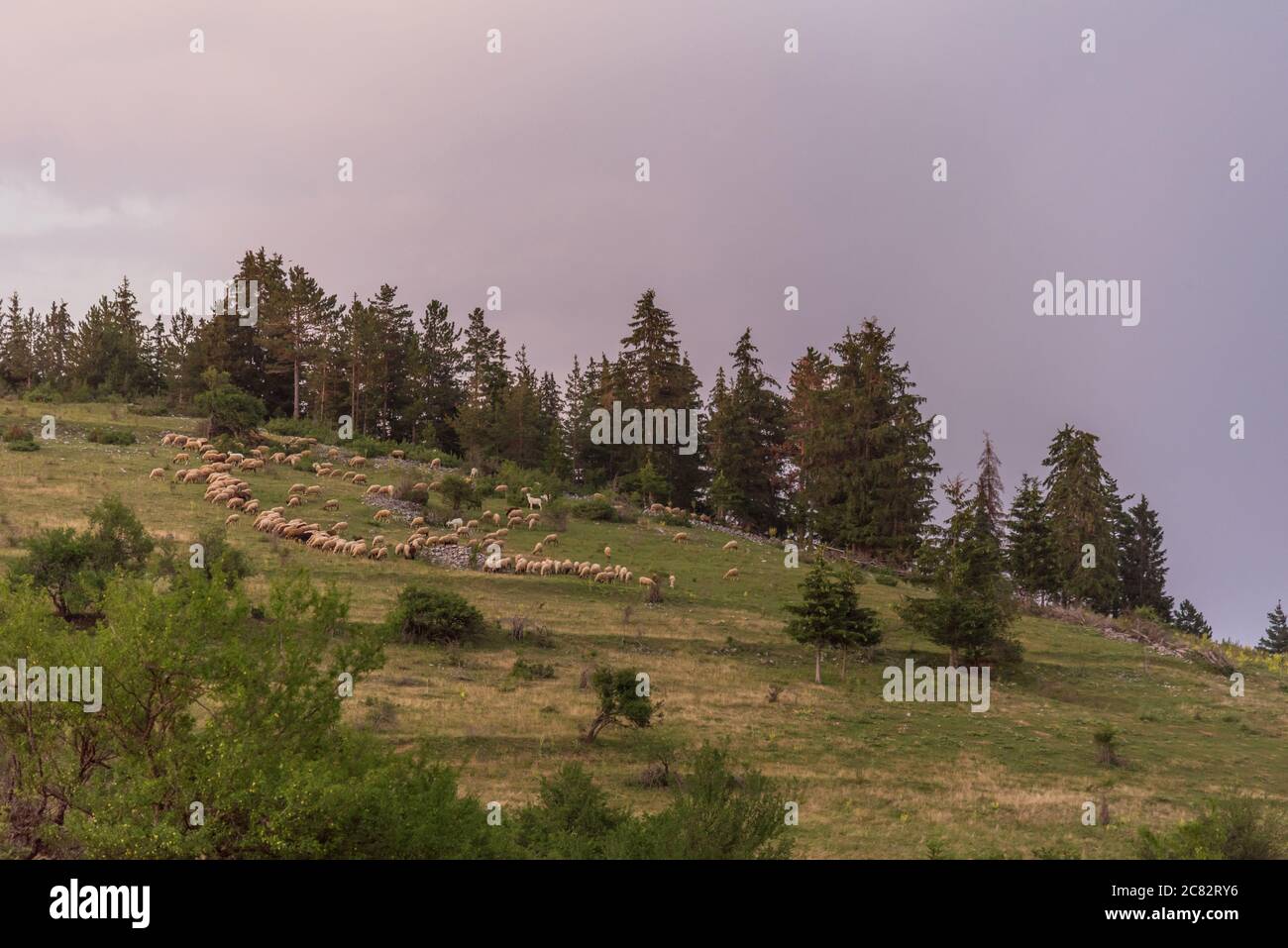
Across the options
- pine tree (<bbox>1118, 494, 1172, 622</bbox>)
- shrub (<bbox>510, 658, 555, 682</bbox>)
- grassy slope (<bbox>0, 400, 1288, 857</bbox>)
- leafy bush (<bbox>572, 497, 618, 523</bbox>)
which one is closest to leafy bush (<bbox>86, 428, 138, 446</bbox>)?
grassy slope (<bbox>0, 400, 1288, 857</bbox>)

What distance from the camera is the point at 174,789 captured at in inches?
409

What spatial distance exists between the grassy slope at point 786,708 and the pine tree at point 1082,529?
14252 millimetres

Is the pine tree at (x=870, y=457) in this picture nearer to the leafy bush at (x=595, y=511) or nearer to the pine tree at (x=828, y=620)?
the leafy bush at (x=595, y=511)

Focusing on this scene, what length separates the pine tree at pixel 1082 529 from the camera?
5859 cm

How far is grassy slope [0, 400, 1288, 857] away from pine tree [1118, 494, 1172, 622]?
108 feet

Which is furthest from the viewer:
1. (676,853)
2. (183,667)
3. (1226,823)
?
(1226,823)

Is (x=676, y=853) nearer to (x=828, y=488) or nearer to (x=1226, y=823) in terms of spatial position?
(x=1226, y=823)

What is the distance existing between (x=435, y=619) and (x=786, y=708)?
1253 centimetres

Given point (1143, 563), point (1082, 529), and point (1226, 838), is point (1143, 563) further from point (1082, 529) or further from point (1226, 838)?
point (1226, 838)

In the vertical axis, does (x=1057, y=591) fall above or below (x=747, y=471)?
below

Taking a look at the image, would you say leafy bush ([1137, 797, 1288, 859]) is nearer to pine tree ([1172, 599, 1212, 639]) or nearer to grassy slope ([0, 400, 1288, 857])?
grassy slope ([0, 400, 1288, 857])
